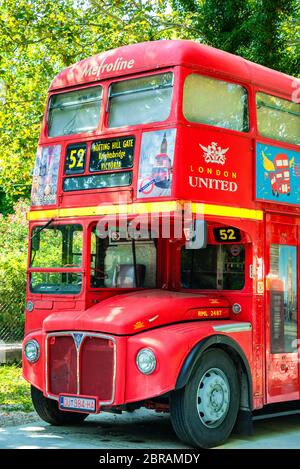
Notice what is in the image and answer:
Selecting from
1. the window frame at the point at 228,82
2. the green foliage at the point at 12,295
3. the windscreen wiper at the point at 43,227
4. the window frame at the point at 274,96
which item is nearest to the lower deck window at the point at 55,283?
the windscreen wiper at the point at 43,227

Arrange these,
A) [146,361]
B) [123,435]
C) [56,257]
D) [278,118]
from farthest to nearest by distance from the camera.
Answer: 1. [278,118]
2. [56,257]
3. [123,435]
4. [146,361]

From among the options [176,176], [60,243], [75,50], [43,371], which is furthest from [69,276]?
[75,50]

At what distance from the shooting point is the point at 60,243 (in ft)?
32.1

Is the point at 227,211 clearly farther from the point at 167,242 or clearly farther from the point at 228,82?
the point at 228,82

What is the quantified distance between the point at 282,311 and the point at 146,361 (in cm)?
240

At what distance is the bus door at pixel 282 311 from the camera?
9.70 meters

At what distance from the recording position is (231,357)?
30.2 feet

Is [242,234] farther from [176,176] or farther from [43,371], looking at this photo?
[43,371]

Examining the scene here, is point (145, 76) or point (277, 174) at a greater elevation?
point (145, 76)

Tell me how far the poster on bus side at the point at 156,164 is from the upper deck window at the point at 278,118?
59.9 inches

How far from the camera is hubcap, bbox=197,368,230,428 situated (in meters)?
8.61

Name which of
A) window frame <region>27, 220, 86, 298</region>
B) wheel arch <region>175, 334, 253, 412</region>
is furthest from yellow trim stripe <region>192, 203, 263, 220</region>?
window frame <region>27, 220, 86, 298</region>

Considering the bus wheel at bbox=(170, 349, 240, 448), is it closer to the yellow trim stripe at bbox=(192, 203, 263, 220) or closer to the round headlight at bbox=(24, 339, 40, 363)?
the yellow trim stripe at bbox=(192, 203, 263, 220)

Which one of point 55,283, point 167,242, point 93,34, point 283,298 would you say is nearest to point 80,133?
point 167,242
